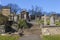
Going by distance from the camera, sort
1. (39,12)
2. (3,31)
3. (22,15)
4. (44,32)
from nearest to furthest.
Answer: (44,32) < (3,31) < (22,15) < (39,12)

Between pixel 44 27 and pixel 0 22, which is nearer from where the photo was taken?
pixel 44 27

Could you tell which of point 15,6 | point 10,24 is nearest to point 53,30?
point 10,24

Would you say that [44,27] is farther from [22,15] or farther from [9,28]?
[22,15]

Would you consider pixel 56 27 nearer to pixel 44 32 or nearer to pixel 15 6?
pixel 44 32

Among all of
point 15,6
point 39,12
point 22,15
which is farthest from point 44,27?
point 15,6

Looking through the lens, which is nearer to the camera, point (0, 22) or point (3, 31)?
point (3, 31)

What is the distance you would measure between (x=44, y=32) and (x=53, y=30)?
139 centimetres

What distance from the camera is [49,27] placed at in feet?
99.7

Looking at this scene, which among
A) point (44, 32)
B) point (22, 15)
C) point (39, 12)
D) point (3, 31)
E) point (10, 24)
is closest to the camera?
point (44, 32)

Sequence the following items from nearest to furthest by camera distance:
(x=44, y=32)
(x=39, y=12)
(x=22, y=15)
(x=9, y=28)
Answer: (x=44, y=32) < (x=9, y=28) < (x=22, y=15) < (x=39, y=12)

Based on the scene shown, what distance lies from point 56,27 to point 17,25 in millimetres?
10314

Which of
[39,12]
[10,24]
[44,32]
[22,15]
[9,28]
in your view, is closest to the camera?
[44,32]

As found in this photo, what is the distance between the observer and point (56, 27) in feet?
100

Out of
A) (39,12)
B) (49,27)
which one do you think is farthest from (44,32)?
(39,12)
